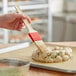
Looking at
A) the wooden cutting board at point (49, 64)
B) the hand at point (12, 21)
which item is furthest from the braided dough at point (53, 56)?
the hand at point (12, 21)

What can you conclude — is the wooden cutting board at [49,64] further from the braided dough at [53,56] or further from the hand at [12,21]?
the hand at [12,21]

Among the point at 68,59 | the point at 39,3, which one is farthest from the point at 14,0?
the point at 68,59

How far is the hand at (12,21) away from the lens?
4.59 feet

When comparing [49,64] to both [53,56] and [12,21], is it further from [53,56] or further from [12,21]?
[12,21]

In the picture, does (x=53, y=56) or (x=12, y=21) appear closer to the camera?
(x=53, y=56)

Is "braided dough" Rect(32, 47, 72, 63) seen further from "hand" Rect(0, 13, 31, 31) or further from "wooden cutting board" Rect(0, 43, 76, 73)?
"hand" Rect(0, 13, 31, 31)

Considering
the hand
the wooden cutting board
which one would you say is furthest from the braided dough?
the hand

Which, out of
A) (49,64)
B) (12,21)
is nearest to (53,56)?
(49,64)

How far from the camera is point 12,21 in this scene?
143cm

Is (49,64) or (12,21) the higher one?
(12,21)

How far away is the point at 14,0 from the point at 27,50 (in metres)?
2.09

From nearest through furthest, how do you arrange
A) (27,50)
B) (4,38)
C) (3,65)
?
(3,65), (27,50), (4,38)

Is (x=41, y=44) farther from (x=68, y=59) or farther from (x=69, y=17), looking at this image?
(x=69, y=17)

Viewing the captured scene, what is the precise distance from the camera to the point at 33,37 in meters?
1.31
